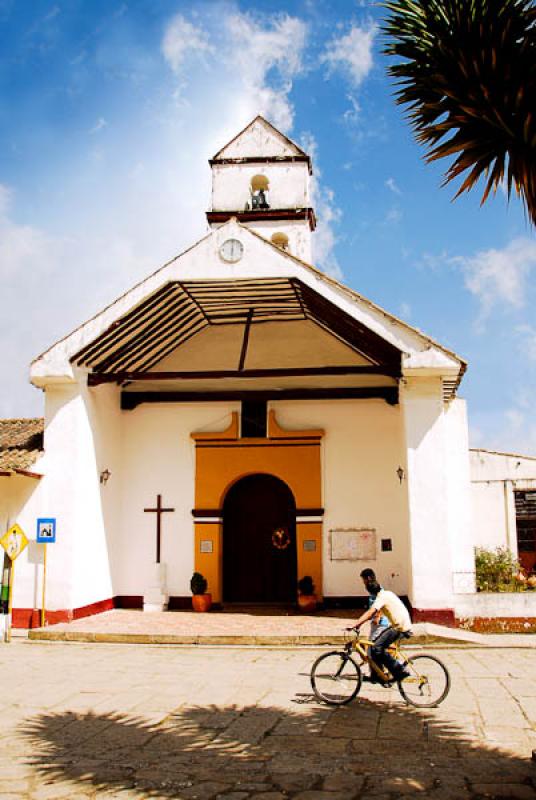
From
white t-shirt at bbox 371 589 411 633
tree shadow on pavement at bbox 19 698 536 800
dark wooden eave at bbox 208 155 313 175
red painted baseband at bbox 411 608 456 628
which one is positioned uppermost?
dark wooden eave at bbox 208 155 313 175

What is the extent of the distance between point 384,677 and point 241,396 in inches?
351

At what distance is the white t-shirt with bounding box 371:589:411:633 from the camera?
776 cm

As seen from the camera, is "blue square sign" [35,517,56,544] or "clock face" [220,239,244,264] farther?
"clock face" [220,239,244,264]

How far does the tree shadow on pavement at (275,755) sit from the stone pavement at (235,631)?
3.92m

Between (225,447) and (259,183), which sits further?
(259,183)

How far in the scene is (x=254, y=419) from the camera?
15977mm

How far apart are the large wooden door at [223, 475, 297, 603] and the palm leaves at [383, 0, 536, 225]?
11.3 metres

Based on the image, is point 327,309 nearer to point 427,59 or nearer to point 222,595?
point 222,595

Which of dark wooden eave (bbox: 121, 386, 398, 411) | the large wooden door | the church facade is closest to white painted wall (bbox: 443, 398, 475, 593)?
the church facade

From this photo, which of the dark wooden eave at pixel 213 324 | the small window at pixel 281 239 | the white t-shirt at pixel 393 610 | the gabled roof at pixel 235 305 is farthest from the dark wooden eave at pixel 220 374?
the white t-shirt at pixel 393 610

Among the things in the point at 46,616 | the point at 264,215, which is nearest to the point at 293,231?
the point at 264,215

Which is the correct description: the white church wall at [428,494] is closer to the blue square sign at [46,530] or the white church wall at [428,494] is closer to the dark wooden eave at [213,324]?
the dark wooden eave at [213,324]

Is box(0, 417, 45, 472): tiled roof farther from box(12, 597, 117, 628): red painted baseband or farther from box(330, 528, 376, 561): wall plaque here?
box(330, 528, 376, 561): wall plaque

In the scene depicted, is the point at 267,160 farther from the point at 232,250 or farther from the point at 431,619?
A: the point at 431,619
